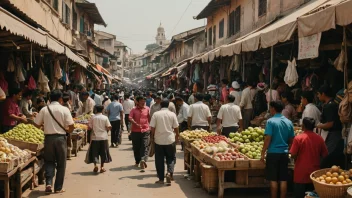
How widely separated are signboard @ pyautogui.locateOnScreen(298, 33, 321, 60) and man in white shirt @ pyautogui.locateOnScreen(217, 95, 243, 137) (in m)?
2.73

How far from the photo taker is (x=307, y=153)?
6344mm

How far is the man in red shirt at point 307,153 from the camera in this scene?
6340 mm

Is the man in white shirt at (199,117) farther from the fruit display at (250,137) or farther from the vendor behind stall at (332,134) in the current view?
the vendor behind stall at (332,134)

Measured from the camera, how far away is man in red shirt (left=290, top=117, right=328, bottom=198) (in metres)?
6.34

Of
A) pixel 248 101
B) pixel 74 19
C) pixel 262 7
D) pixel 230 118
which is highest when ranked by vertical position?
pixel 74 19

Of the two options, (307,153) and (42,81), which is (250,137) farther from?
(42,81)

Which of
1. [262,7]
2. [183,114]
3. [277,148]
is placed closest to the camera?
[277,148]

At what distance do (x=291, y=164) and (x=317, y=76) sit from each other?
146 inches

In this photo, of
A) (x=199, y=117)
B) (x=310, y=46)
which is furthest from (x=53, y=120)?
(x=310, y=46)

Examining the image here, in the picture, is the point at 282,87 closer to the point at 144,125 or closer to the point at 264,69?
the point at 264,69

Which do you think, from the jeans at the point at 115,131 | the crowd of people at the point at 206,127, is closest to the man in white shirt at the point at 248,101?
the crowd of people at the point at 206,127

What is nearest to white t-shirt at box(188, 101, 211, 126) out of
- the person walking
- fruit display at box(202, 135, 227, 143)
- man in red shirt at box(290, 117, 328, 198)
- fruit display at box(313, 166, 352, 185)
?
fruit display at box(202, 135, 227, 143)

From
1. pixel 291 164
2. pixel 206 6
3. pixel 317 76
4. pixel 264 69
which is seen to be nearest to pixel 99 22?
pixel 206 6

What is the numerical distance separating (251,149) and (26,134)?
4.76 metres
